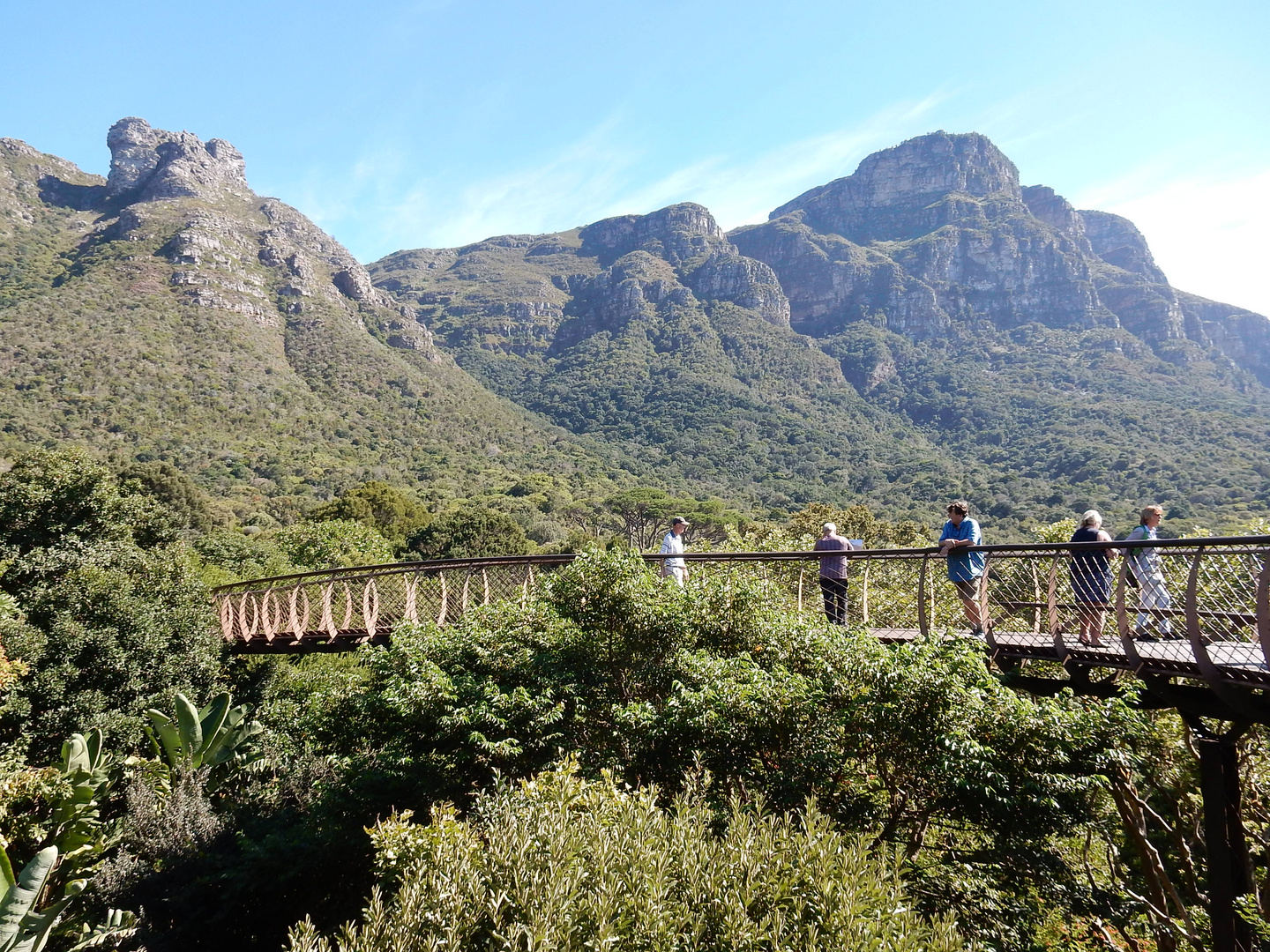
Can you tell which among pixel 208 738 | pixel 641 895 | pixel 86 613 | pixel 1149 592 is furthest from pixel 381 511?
pixel 641 895

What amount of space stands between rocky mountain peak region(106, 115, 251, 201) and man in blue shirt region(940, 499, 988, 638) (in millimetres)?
105639

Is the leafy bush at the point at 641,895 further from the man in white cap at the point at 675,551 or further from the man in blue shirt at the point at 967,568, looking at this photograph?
the man in white cap at the point at 675,551

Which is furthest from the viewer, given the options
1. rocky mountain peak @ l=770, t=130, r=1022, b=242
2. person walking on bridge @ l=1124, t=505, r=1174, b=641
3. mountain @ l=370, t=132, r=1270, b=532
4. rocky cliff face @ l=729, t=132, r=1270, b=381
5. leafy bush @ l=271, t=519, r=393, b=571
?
rocky mountain peak @ l=770, t=130, r=1022, b=242

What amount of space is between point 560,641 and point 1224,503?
61.6 meters

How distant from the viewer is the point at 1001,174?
152m

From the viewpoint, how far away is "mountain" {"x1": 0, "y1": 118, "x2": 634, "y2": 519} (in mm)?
48469

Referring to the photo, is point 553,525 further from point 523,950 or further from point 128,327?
point 523,950

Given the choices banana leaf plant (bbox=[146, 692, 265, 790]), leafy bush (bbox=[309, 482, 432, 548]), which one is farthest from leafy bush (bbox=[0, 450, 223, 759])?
leafy bush (bbox=[309, 482, 432, 548])

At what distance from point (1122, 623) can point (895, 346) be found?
11263 cm

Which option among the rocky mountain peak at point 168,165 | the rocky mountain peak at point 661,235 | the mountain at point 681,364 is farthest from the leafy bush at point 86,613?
the rocky mountain peak at point 661,235

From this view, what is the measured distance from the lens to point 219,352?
193 ft

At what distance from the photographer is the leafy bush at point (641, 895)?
9.86 feet

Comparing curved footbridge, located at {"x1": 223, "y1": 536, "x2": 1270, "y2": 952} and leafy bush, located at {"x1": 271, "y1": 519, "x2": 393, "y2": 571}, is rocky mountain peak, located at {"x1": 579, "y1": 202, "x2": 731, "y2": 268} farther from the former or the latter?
curved footbridge, located at {"x1": 223, "y1": 536, "x2": 1270, "y2": 952}

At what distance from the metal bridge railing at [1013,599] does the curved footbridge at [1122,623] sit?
0.06ft
